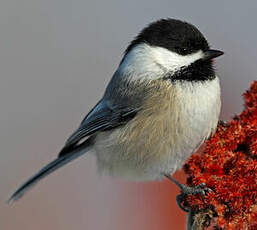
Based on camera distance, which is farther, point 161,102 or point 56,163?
point 56,163

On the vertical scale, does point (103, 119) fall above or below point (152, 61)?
below

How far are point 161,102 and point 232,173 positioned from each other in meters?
0.55

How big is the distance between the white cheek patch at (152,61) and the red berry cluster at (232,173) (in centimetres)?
31

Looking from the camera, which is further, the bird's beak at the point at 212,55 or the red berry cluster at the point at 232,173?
the bird's beak at the point at 212,55

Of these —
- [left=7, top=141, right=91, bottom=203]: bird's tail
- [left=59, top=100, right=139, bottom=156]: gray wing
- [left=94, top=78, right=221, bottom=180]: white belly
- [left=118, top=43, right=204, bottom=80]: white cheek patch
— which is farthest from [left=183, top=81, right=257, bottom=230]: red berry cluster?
[left=7, top=141, right=91, bottom=203]: bird's tail

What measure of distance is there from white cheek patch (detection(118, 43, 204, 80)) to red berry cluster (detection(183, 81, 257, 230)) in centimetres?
31

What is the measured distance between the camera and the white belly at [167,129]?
2.14 m

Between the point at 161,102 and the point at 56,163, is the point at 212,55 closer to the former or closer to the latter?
the point at 161,102

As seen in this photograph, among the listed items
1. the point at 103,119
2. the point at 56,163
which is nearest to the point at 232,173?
the point at 103,119

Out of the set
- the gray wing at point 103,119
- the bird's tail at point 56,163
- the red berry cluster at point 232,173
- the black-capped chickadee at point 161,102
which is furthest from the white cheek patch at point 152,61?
the bird's tail at point 56,163

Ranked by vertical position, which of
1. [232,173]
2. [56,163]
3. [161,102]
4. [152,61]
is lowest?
[56,163]

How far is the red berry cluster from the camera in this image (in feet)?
5.49

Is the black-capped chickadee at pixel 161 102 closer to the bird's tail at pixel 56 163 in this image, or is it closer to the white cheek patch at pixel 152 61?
the white cheek patch at pixel 152 61

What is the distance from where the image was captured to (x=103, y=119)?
7.98ft
